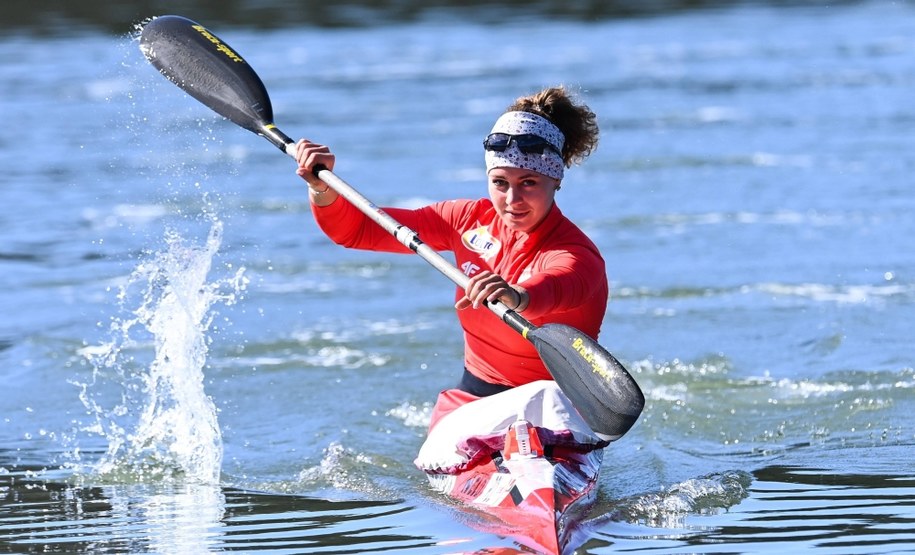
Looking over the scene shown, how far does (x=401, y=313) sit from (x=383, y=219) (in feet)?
12.0

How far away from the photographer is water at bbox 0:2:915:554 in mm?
5676

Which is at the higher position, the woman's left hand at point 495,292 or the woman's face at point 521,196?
the woman's face at point 521,196

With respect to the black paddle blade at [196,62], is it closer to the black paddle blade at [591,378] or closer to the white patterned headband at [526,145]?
the white patterned headband at [526,145]

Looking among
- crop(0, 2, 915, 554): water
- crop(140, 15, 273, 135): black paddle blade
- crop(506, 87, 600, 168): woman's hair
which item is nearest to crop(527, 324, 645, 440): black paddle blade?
crop(0, 2, 915, 554): water

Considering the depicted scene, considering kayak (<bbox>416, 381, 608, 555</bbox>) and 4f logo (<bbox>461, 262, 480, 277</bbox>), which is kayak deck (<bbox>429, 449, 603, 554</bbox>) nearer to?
kayak (<bbox>416, 381, 608, 555</bbox>)

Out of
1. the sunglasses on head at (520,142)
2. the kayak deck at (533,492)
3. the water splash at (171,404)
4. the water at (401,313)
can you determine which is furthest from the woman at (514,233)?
the water splash at (171,404)

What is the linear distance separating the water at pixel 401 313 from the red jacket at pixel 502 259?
619mm

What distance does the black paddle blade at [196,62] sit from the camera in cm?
682

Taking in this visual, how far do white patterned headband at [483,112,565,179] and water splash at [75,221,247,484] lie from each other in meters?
1.98

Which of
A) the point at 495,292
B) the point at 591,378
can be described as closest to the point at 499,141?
the point at 495,292

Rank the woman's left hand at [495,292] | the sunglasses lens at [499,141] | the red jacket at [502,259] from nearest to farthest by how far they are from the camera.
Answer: the woman's left hand at [495,292] → the red jacket at [502,259] → the sunglasses lens at [499,141]

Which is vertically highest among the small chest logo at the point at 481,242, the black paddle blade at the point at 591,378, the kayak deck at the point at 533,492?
the small chest logo at the point at 481,242

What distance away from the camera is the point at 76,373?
8.31 meters

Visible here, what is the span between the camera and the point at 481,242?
5.72m
